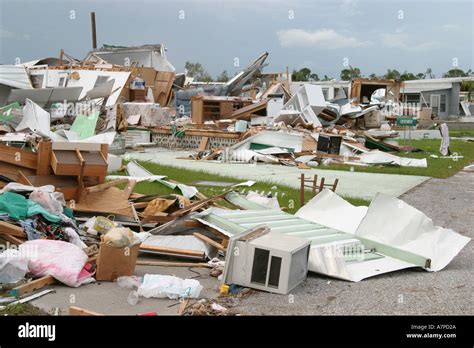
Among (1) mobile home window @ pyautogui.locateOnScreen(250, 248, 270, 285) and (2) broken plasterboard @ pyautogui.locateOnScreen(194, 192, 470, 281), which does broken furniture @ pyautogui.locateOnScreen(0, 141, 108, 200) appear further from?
(1) mobile home window @ pyautogui.locateOnScreen(250, 248, 270, 285)

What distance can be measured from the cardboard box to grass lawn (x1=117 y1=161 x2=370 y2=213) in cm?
409

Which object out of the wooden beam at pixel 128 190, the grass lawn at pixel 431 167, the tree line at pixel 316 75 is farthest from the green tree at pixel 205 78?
the wooden beam at pixel 128 190

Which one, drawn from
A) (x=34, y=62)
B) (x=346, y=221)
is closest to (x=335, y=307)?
(x=346, y=221)

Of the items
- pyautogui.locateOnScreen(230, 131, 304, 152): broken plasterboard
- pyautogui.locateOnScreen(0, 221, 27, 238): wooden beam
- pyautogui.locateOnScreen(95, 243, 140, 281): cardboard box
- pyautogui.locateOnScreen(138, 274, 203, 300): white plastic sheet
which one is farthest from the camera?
pyautogui.locateOnScreen(230, 131, 304, 152): broken plasterboard

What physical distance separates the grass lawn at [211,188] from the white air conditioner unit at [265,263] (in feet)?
12.4

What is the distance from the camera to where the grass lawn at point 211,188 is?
10531 mm

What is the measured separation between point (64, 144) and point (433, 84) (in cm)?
4198

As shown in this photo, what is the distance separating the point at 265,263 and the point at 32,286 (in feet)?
7.24

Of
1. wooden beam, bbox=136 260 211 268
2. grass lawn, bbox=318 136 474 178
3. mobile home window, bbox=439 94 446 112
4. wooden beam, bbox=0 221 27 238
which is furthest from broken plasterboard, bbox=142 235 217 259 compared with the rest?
mobile home window, bbox=439 94 446 112

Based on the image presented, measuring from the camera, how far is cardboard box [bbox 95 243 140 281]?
5.90 m

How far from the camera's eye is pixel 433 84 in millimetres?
45719

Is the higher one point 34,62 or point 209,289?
point 34,62

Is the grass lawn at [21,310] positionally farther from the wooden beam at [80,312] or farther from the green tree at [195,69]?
the green tree at [195,69]

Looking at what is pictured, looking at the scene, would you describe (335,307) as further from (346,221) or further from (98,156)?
(98,156)
